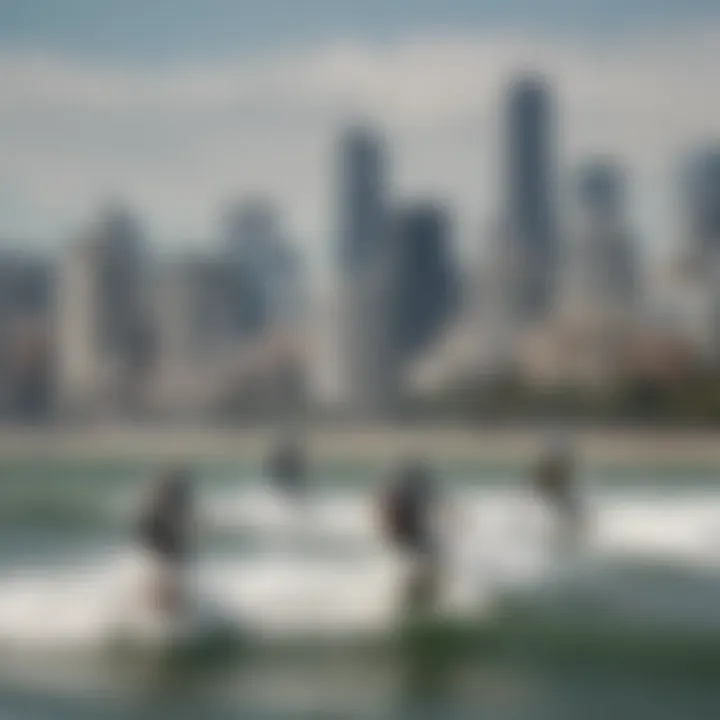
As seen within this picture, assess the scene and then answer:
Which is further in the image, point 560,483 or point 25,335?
point 25,335

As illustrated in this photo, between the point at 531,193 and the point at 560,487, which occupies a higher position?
the point at 531,193

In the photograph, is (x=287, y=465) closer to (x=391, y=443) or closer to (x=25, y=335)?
(x=391, y=443)

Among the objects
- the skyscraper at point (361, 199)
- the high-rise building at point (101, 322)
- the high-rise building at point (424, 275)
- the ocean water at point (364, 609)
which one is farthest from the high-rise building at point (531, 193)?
the high-rise building at point (101, 322)

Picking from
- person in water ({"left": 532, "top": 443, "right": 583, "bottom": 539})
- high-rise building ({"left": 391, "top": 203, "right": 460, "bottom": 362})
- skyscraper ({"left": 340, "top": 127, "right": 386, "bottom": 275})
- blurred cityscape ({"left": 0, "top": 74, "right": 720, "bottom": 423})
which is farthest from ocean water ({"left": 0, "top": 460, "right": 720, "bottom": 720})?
skyscraper ({"left": 340, "top": 127, "right": 386, "bottom": 275})

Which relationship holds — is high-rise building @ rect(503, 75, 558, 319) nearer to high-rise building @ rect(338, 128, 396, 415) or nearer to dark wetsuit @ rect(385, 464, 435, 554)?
high-rise building @ rect(338, 128, 396, 415)

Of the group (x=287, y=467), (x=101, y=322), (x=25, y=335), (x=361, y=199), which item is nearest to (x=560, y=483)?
(x=287, y=467)

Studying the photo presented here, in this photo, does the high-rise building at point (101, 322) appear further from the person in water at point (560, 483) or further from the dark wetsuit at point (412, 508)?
the person in water at point (560, 483)
